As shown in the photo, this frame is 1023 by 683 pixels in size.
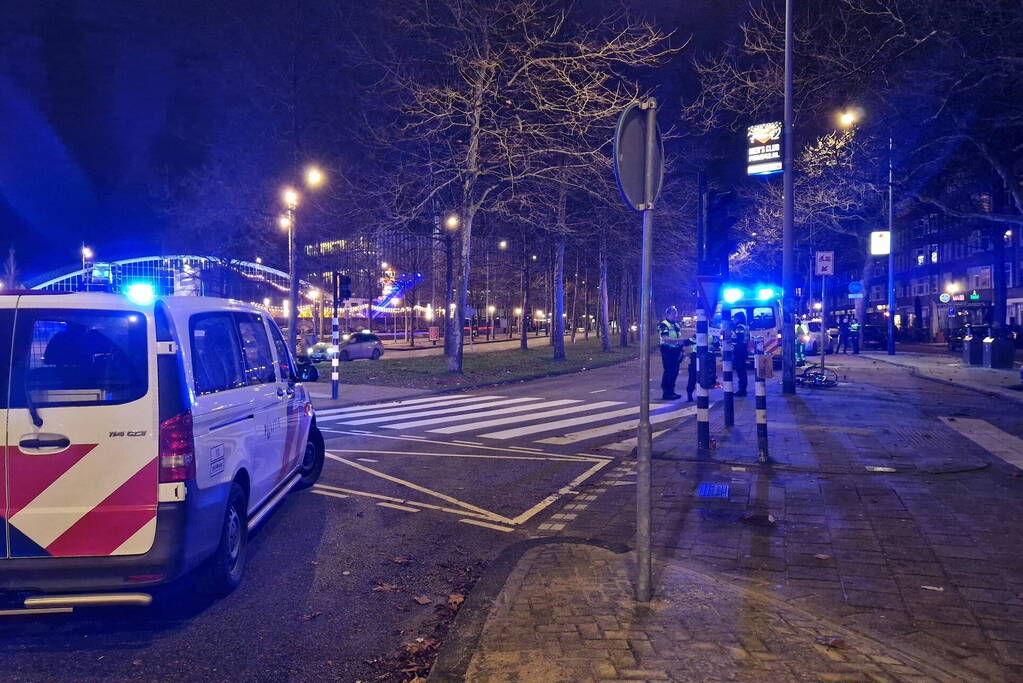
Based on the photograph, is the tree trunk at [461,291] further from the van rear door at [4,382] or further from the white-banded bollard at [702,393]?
the van rear door at [4,382]

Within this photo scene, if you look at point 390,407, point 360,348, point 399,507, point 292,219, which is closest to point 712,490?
point 399,507

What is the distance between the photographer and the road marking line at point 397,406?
14.4 meters

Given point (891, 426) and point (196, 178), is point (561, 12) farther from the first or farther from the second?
point (196, 178)

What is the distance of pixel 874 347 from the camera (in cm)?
4509

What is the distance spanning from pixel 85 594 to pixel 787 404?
1359cm

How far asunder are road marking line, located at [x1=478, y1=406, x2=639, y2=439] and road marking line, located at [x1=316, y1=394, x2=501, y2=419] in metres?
3.57

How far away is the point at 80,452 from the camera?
393 centimetres

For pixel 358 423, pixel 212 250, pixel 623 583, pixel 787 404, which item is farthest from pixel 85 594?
pixel 212 250

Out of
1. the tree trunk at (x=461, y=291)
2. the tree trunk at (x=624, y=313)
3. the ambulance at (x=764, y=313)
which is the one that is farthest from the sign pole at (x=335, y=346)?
the tree trunk at (x=624, y=313)

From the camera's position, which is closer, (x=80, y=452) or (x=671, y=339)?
(x=80, y=452)

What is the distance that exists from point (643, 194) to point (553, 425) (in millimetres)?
8361

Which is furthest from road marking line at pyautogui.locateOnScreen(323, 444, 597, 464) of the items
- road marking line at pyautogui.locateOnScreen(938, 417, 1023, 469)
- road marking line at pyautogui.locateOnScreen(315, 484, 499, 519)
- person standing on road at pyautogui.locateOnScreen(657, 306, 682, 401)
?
person standing on road at pyautogui.locateOnScreen(657, 306, 682, 401)

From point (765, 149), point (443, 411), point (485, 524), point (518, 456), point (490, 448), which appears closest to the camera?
point (485, 524)

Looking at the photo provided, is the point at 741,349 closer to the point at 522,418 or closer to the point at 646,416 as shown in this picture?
the point at 522,418
